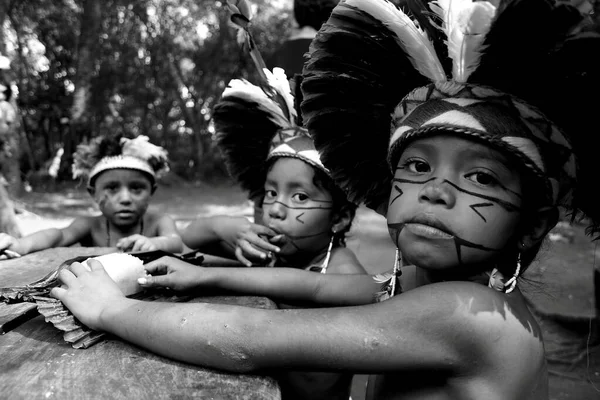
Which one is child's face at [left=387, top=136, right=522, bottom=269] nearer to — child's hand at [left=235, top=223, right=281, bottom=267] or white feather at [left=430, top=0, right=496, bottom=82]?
white feather at [left=430, top=0, right=496, bottom=82]

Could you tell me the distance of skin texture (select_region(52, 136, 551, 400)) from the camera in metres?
1.17

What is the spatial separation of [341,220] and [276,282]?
61cm

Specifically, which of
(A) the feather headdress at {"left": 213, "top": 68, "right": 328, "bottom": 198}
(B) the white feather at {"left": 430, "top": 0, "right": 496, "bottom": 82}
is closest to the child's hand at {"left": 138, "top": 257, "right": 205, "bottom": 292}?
(A) the feather headdress at {"left": 213, "top": 68, "right": 328, "bottom": 198}

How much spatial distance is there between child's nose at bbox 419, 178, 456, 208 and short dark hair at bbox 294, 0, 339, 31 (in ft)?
8.47

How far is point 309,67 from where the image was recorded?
1.57 m

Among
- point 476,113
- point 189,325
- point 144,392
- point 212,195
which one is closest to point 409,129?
point 476,113

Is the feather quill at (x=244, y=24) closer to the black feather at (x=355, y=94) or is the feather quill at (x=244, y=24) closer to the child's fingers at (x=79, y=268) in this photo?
the black feather at (x=355, y=94)

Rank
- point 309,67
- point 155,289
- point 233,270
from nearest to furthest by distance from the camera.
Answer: point 309,67
point 155,289
point 233,270

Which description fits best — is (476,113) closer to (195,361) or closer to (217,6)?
(195,361)

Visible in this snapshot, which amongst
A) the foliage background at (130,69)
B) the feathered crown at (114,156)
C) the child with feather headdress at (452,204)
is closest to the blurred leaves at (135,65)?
the foliage background at (130,69)

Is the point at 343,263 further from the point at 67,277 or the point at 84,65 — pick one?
the point at 84,65

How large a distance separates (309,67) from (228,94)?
835 mm

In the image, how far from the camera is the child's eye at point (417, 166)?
139cm

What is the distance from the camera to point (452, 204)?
1284mm
